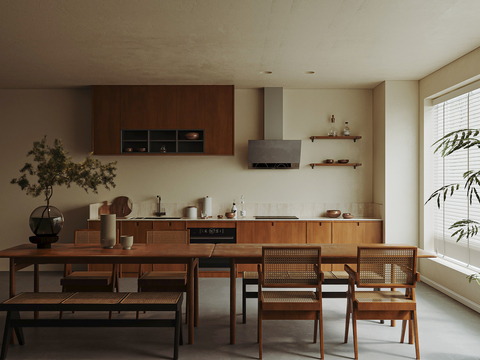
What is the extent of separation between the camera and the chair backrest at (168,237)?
161 inches

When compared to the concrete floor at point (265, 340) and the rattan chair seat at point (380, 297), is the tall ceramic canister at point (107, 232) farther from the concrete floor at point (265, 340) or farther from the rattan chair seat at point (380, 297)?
the rattan chair seat at point (380, 297)

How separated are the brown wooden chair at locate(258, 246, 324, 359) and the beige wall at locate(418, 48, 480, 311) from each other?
2.42 meters

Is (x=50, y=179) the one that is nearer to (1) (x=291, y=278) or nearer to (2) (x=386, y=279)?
(1) (x=291, y=278)

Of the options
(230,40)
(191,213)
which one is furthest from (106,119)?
(230,40)

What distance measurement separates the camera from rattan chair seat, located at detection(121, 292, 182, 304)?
118 inches

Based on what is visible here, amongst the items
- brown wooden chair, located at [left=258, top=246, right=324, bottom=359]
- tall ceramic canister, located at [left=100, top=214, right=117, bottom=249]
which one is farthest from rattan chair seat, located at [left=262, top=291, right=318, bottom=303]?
tall ceramic canister, located at [left=100, top=214, right=117, bottom=249]

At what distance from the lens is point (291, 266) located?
295 cm

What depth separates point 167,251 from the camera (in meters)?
3.36

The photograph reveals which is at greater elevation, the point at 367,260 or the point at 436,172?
the point at 436,172

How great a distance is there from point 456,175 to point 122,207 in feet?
16.7

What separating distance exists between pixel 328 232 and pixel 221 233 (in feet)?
5.46

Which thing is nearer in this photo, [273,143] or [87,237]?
[87,237]

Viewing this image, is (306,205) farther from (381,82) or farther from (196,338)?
(196,338)

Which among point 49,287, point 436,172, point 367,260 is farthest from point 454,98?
point 49,287
